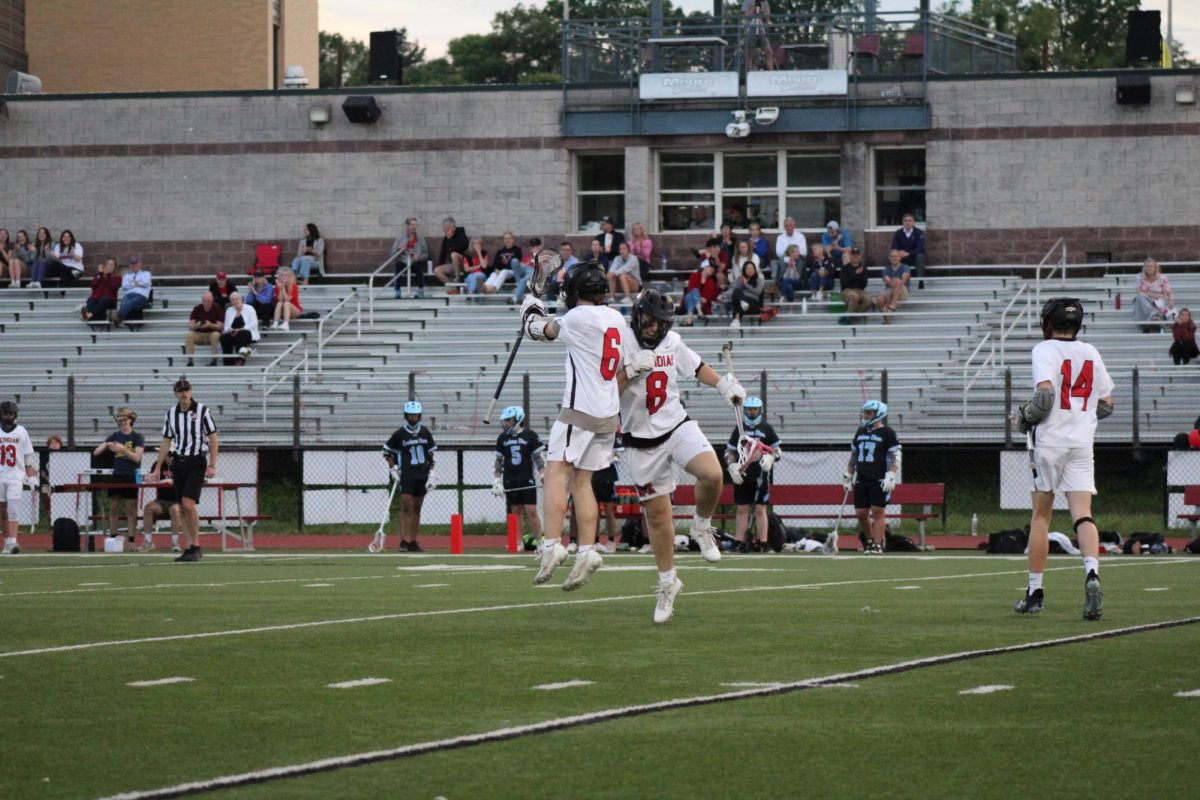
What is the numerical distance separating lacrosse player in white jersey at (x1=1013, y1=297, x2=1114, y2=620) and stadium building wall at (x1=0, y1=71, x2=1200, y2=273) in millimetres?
21948

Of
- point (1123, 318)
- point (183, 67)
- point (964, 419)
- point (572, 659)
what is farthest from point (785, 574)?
point (183, 67)

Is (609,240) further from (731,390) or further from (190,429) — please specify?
(731,390)

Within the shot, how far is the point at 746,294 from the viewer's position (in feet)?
98.7

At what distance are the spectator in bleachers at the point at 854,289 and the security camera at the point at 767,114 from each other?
3.81m

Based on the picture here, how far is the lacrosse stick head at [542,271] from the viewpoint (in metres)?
12.5

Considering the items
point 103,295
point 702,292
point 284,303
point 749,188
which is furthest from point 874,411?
point 103,295

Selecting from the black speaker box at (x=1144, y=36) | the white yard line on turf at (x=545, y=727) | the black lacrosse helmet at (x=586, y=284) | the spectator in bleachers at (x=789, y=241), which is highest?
the black speaker box at (x=1144, y=36)

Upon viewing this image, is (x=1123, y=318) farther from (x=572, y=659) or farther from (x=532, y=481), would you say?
(x=572, y=659)

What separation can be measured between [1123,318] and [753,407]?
9.00 meters

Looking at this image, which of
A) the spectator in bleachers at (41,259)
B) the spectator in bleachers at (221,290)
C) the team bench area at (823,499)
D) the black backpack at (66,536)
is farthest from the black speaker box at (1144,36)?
the black backpack at (66,536)

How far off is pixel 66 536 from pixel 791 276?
13212mm

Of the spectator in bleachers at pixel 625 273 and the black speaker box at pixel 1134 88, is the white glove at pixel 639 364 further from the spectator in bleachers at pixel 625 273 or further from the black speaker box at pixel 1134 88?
the black speaker box at pixel 1134 88

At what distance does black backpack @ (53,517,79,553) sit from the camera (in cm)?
2316

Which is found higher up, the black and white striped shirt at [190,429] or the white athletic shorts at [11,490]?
the black and white striped shirt at [190,429]
